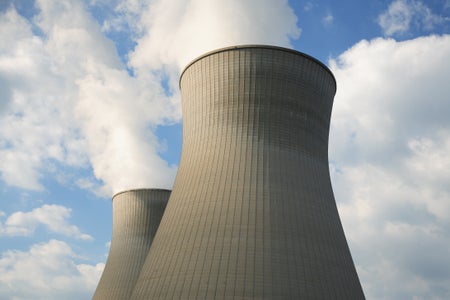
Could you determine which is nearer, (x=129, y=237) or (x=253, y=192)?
(x=253, y=192)

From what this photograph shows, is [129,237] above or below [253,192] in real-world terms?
above

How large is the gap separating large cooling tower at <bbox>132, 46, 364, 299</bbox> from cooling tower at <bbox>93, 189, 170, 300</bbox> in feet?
25.0

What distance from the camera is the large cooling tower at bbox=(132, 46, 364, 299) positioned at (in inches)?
410

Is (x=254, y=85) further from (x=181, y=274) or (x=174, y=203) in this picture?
(x=181, y=274)

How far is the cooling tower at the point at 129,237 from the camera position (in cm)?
1948

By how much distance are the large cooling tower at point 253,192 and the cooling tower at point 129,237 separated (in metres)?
7.63

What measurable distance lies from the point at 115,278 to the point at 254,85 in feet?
36.6

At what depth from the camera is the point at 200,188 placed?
11.9 meters

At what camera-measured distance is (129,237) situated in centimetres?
2038

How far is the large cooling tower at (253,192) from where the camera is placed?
34.1ft

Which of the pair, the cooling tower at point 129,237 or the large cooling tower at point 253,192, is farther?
the cooling tower at point 129,237

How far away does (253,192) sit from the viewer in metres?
11.5

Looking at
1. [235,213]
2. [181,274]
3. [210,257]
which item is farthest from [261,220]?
[181,274]

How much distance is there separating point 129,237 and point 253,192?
10393 mm
